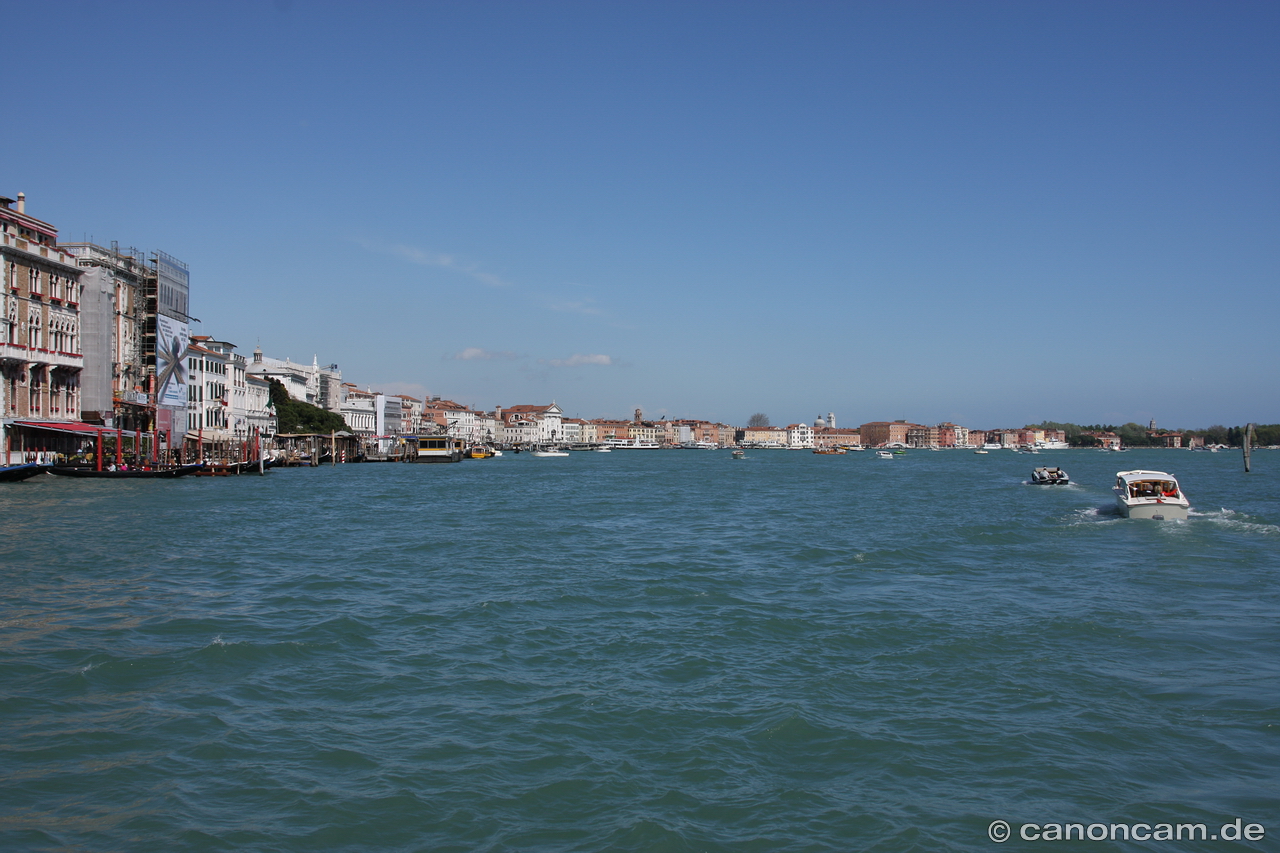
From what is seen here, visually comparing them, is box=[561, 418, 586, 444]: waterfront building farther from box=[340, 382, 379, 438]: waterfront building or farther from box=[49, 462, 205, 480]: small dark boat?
box=[49, 462, 205, 480]: small dark boat

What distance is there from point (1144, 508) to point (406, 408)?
350 ft

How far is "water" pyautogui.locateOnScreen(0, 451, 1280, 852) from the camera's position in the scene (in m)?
4.89

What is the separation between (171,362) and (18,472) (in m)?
14.1

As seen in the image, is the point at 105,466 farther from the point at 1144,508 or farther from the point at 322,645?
the point at 1144,508

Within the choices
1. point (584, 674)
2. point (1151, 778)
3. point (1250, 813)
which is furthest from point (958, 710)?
point (584, 674)

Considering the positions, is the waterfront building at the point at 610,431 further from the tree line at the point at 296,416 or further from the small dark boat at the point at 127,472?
the small dark boat at the point at 127,472

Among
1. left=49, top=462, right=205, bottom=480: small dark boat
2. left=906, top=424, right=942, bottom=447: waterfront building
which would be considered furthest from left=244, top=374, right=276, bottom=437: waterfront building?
left=906, top=424, right=942, bottom=447: waterfront building

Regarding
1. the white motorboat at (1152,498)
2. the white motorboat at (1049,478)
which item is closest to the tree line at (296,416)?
the white motorboat at (1049,478)

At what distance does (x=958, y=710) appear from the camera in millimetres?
6637

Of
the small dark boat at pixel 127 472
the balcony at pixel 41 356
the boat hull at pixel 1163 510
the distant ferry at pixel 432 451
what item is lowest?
the boat hull at pixel 1163 510

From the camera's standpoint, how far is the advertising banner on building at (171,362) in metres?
41.0

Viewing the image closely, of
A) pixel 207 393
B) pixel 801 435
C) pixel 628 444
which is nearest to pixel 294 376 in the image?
pixel 207 393

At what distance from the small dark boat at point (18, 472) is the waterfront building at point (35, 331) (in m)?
2.56

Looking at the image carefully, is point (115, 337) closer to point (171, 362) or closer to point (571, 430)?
point (171, 362)
